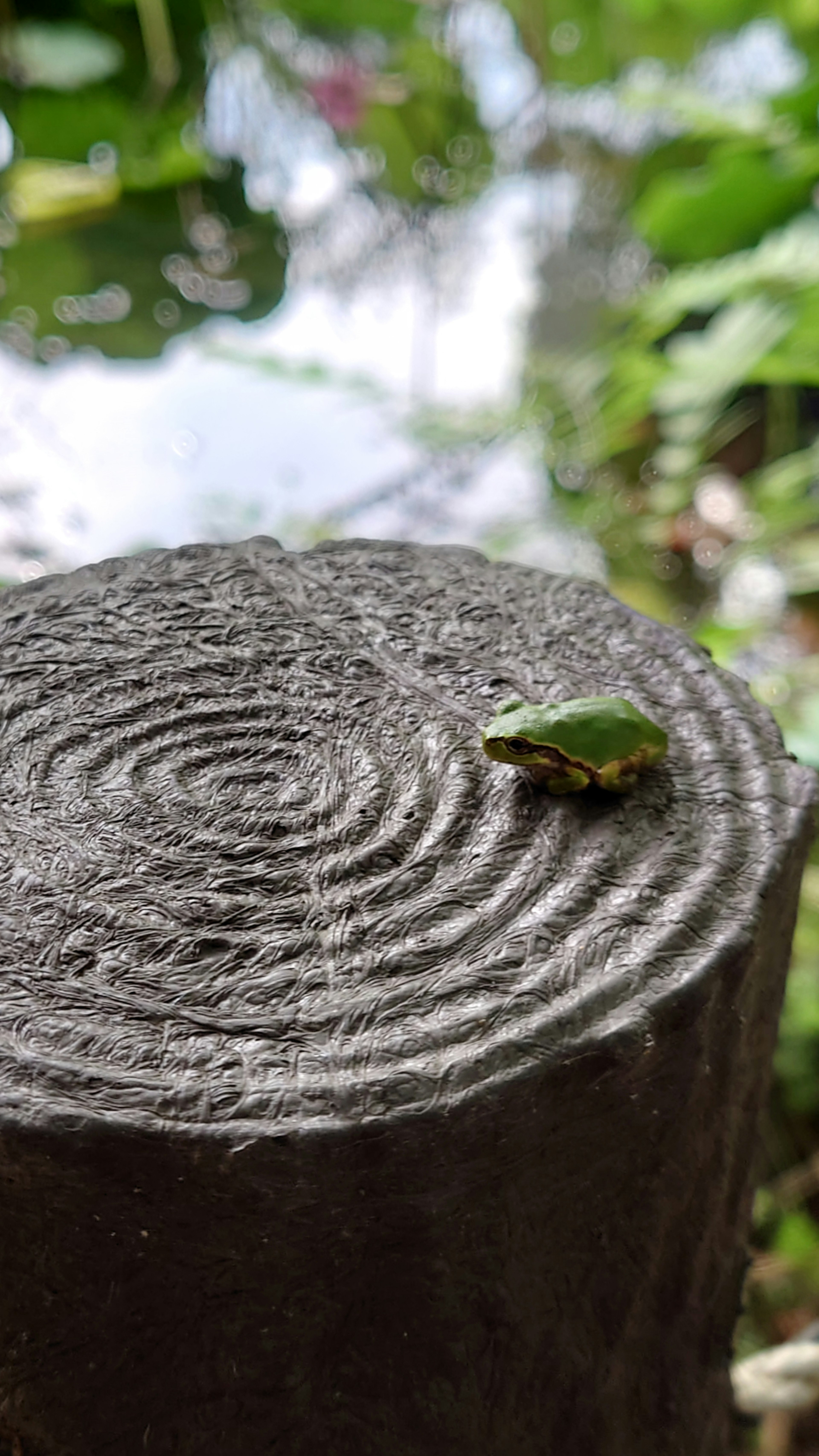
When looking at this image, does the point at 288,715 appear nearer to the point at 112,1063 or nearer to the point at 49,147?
the point at 112,1063

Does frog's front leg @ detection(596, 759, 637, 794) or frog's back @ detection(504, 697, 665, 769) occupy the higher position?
frog's back @ detection(504, 697, 665, 769)

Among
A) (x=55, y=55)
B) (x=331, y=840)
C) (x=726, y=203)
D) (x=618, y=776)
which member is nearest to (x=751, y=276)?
(x=726, y=203)

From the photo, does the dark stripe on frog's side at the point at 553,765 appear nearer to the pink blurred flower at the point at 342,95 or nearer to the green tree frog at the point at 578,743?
the green tree frog at the point at 578,743

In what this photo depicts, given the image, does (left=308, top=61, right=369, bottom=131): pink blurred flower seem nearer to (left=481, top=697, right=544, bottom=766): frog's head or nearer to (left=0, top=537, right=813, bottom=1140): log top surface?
(left=0, top=537, right=813, bottom=1140): log top surface

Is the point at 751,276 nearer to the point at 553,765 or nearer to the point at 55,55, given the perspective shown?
the point at 553,765

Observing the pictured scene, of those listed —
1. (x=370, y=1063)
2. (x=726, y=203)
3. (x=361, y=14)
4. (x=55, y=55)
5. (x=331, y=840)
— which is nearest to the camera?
(x=370, y=1063)

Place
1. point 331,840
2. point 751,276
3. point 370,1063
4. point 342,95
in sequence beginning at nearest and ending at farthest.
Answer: point 370,1063, point 331,840, point 751,276, point 342,95

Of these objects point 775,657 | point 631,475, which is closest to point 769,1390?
point 775,657

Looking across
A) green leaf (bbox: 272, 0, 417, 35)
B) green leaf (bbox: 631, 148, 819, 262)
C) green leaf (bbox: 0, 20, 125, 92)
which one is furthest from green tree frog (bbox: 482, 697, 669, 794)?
green leaf (bbox: 272, 0, 417, 35)
